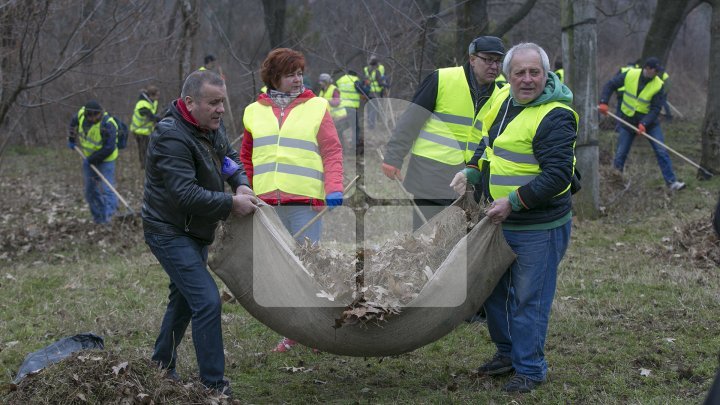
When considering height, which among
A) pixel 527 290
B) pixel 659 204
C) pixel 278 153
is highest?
pixel 278 153

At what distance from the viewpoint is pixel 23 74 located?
30.7 ft

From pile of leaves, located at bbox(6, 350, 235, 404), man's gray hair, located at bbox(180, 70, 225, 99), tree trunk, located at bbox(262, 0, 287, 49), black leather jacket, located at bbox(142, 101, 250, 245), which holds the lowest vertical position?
pile of leaves, located at bbox(6, 350, 235, 404)

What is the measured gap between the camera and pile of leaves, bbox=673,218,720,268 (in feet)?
25.6

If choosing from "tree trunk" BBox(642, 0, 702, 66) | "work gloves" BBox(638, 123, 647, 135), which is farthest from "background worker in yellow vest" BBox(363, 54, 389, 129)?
"tree trunk" BBox(642, 0, 702, 66)

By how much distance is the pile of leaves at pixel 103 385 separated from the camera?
4102 mm

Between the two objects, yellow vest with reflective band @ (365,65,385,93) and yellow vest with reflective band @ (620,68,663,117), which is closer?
yellow vest with reflective band @ (620,68,663,117)

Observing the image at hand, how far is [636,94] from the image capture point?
12.9 meters

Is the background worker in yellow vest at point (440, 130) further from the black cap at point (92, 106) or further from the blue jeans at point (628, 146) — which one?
the blue jeans at point (628, 146)

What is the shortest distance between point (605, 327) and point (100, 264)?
555 cm

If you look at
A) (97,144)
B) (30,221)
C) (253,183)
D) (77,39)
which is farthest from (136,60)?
(253,183)

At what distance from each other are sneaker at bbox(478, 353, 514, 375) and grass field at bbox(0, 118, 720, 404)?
72mm

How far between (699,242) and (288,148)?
4.73 meters

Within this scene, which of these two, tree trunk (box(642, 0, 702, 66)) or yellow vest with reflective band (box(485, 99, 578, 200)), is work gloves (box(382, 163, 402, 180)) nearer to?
yellow vest with reflective band (box(485, 99, 578, 200))

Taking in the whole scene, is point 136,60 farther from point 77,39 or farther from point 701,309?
point 701,309
